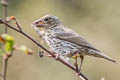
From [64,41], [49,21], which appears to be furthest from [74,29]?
[64,41]

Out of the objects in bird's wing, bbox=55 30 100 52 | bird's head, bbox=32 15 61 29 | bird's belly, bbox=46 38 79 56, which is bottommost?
bird's belly, bbox=46 38 79 56

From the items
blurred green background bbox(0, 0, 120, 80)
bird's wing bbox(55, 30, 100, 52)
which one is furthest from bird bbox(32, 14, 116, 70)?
blurred green background bbox(0, 0, 120, 80)

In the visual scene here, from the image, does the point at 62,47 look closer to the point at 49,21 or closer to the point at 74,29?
the point at 49,21

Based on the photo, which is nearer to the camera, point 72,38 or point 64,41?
point 64,41

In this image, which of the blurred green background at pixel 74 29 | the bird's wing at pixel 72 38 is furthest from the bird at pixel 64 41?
the blurred green background at pixel 74 29

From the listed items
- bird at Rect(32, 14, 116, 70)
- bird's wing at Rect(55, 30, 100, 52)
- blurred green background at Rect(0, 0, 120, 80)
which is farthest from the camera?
blurred green background at Rect(0, 0, 120, 80)

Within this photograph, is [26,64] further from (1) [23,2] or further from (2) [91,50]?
(2) [91,50]

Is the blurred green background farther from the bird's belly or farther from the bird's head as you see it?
the bird's belly
